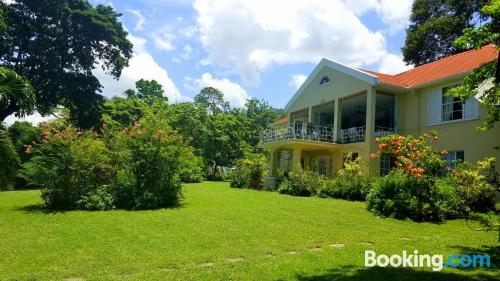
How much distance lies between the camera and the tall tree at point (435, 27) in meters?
30.2

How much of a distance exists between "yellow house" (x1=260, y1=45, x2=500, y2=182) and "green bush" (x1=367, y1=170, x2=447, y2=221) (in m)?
5.67

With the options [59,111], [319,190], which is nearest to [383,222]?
[319,190]

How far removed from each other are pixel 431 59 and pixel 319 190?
20.6 meters

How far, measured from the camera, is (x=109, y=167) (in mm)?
14000

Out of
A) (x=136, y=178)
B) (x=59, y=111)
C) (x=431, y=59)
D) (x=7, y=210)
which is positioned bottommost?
(x=7, y=210)

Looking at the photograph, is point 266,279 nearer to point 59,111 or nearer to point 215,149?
A: point 215,149

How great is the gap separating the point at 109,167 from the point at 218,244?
25.2 ft

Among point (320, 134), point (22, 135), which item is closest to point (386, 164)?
point (320, 134)

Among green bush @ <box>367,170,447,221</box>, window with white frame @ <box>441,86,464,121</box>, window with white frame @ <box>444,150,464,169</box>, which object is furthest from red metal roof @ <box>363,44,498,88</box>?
green bush @ <box>367,170,447,221</box>

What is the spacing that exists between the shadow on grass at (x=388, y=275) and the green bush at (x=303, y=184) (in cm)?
1258

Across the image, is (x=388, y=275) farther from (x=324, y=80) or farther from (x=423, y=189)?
(x=324, y=80)

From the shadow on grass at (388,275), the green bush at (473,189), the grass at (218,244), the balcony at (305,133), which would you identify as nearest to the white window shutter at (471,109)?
the green bush at (473,189)

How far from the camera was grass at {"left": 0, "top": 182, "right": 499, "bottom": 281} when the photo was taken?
5934mm

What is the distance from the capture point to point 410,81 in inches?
822
